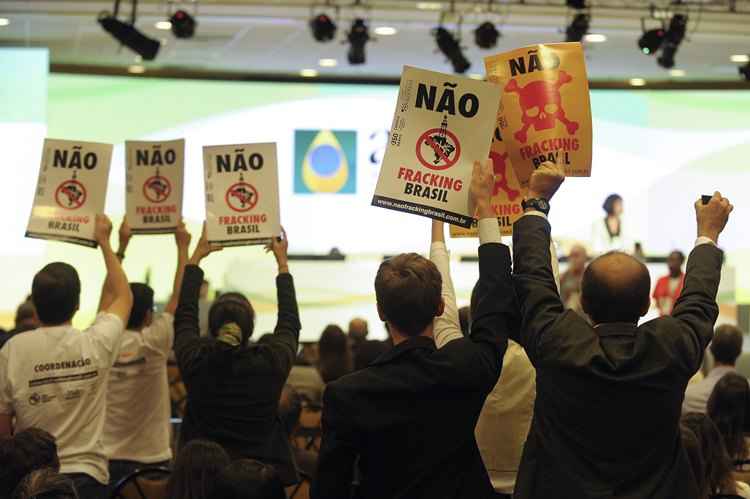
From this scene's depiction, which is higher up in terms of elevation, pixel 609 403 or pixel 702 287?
pixel 702 287

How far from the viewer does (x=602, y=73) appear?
13305mm

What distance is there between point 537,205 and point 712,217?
0.43 metres

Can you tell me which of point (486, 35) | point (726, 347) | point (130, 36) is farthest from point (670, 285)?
point (130, 36)

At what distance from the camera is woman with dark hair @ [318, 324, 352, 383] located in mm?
6117

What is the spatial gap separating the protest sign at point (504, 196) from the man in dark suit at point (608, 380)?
0.77 m

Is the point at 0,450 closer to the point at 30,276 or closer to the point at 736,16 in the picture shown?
the point at 30,276

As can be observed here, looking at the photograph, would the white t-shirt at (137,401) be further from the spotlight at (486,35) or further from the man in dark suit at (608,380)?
the spotlight at (486,35)

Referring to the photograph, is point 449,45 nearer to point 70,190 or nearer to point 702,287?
point 70,190

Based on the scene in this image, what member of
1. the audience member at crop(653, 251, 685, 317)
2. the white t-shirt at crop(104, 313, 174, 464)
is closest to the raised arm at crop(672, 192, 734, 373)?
the white t-shirt at crop(104, 313, 174, 464)

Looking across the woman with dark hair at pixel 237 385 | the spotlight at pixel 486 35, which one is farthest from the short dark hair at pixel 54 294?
the spotlight at pixel 486 35

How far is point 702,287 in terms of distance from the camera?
2.49 m

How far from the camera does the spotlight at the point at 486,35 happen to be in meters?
9.85

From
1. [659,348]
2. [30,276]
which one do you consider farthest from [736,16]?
[659,348]

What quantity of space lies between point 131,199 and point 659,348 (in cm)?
293
